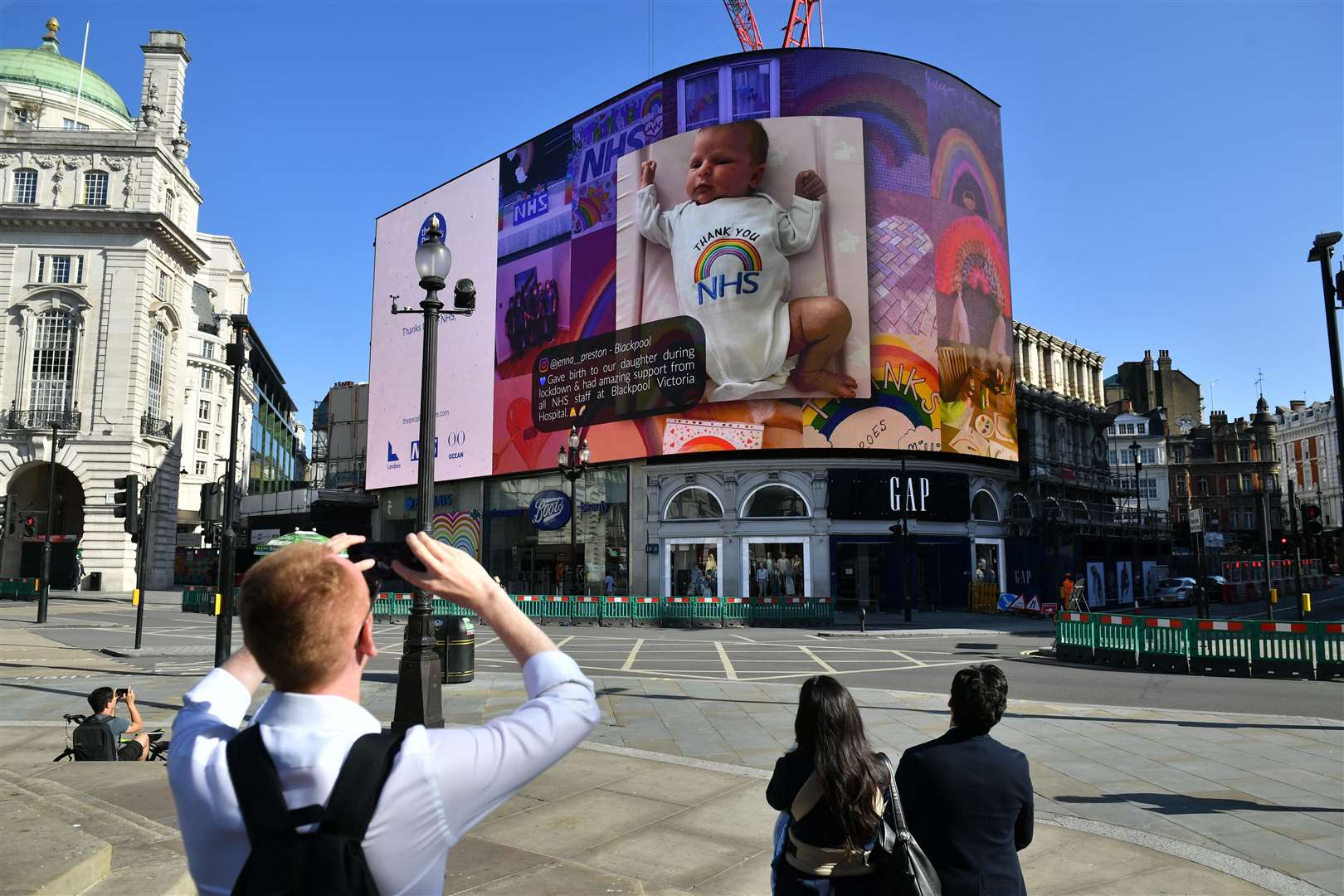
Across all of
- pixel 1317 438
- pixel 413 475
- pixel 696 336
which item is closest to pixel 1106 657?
pixel 696 336

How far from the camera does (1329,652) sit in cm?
1669

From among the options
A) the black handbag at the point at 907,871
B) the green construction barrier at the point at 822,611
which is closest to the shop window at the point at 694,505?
the green construction barrier at the point at 822,611

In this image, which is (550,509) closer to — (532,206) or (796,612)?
(796,612)

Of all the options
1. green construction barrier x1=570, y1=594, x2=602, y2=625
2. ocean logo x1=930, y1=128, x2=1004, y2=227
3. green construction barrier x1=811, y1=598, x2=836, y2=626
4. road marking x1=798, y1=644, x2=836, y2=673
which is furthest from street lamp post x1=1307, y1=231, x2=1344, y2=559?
ocean logo x1=930, y1=128, x2=1004, y2=227

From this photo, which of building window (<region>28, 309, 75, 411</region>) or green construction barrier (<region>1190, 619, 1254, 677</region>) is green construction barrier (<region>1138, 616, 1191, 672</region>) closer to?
green construction barrier (<region>1190, 619, 1254, 677</region>)

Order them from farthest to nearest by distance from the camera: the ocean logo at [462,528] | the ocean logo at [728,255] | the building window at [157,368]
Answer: the building window at [157,368], the ocean logo at [462,528], the ocean logo at [728,255]

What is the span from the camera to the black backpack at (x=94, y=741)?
27.5ft

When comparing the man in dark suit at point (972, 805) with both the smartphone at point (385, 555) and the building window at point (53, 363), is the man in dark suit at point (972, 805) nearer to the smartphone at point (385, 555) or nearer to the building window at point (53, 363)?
the smartphone at point (385, 555)

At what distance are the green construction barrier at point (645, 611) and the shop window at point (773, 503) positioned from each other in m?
8.03

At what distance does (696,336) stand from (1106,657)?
913 inches

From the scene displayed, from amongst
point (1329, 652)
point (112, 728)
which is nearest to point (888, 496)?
point (1329, 652)

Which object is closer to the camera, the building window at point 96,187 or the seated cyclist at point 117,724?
the seated cyclist at point 117,724

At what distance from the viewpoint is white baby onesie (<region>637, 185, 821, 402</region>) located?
3738cm

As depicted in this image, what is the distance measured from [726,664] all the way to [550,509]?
2641 cm
